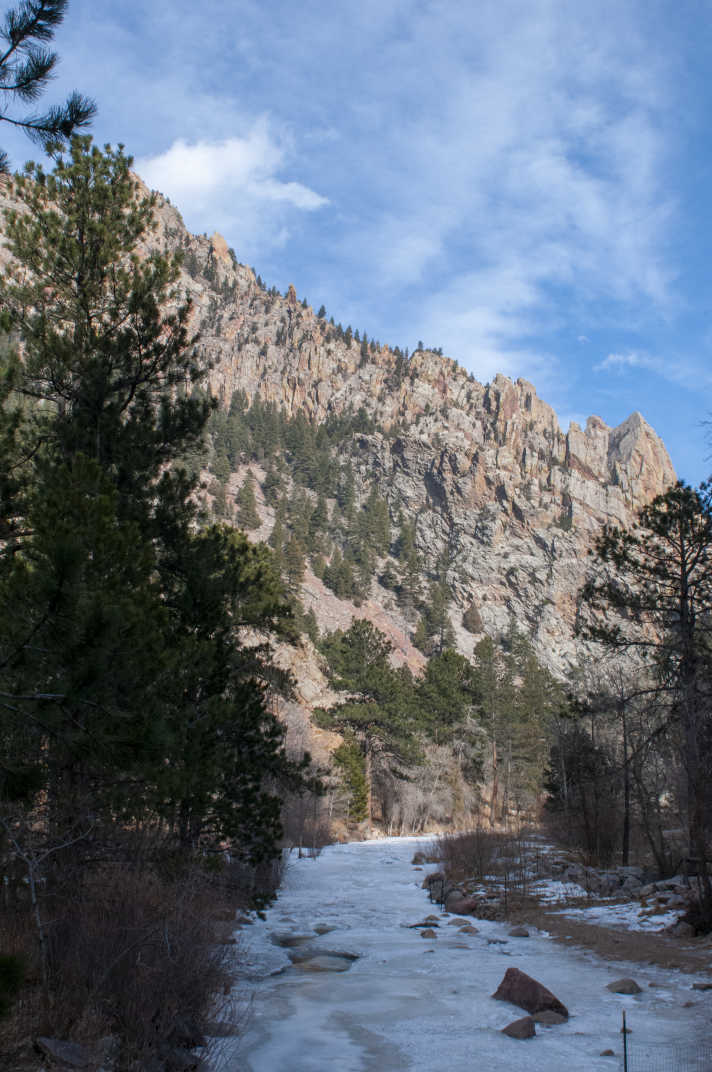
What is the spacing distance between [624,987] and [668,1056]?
2215mm

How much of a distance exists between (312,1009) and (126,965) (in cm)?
287

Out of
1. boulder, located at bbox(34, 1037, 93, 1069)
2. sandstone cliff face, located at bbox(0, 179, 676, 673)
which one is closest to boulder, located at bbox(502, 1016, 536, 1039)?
boulder, located at bbox(34, 1037, 93, 1069)

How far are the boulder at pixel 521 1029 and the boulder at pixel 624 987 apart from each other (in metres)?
1.86

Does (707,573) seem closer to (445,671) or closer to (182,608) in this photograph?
(182,608)

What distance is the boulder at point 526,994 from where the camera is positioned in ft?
22.0

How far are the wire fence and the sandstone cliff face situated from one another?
81.3 m

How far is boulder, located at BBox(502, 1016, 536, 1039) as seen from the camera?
6.05 m

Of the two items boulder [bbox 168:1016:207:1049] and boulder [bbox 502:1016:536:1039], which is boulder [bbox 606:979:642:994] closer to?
boulder [bbox 502:1016:536:1039]

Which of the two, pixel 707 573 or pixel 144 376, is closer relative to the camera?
pixel 144 376

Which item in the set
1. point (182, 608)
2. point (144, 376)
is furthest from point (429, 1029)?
point (144, 376)

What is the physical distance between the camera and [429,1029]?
6.39 m

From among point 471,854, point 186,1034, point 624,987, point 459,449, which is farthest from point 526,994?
point 459,449

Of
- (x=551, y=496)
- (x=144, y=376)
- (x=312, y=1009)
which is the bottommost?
(x=312, y=1009)

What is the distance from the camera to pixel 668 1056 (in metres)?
5.48
